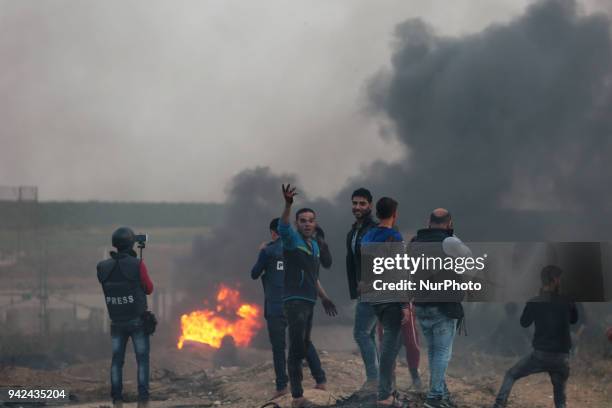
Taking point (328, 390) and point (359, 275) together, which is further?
point (328, 390)

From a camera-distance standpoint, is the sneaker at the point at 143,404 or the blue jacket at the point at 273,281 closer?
the sneaker at the point at 143,404

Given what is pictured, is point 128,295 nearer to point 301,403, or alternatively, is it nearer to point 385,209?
point 301,403

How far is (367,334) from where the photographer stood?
9.48 metres

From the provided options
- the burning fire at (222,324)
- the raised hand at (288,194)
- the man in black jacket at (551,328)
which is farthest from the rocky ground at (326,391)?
the burning fire at (222,324)

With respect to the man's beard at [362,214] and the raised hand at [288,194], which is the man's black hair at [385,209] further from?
the raised hand at [288,194]

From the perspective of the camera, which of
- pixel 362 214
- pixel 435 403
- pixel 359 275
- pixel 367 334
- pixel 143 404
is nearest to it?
pixel 435 403

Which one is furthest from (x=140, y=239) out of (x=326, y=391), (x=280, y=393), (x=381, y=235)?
(x=381, y=235)

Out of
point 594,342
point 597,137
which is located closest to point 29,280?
point 597,137

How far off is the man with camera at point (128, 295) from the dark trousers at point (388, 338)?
2890mm

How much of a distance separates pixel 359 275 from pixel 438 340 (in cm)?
105

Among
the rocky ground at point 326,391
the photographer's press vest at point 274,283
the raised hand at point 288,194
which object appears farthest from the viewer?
the photographer's press vest at point 274,283

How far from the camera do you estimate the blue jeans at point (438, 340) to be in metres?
8.42

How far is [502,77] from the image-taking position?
1463 inches

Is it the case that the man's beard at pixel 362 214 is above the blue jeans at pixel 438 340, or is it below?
above
